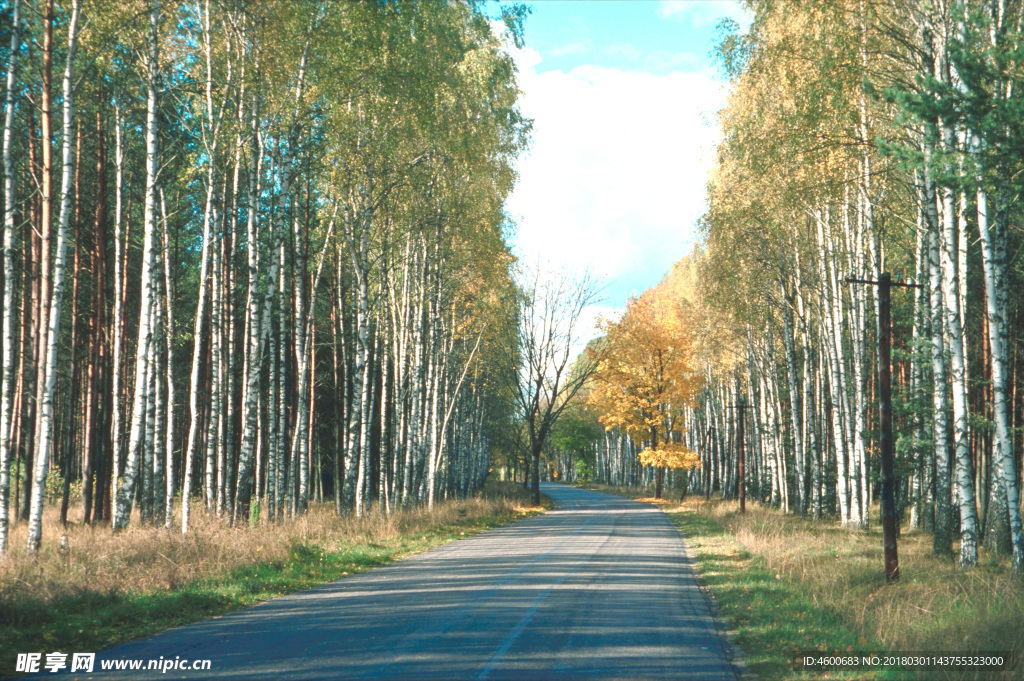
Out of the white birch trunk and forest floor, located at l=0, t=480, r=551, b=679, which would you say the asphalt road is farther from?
the white birch trunk

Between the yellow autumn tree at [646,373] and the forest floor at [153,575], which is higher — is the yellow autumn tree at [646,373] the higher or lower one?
the higher one

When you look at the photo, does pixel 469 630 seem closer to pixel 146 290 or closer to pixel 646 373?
pixel 146 290

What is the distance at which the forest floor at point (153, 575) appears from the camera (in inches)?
328

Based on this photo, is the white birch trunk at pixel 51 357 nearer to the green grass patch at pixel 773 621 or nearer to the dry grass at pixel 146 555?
the dry grass at pixel 146 555

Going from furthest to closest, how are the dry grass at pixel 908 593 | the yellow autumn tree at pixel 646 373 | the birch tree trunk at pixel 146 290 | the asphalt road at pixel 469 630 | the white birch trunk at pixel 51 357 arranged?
the yellow autumn tree at pixel 646 373
the birch tree trunk at pixel 146 290
the white birch trunk at pixel 51 357
the dry grass at pixel 908 593
the asphalt road at pixel 469 630

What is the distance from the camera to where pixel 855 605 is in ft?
33.5

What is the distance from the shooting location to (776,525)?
21219 mm

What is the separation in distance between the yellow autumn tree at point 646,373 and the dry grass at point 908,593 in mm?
24689

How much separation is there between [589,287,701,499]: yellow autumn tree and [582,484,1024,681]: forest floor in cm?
2544

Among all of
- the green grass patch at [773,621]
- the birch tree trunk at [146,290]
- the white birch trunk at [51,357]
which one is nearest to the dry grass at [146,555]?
the white birch trunk at [51,357]

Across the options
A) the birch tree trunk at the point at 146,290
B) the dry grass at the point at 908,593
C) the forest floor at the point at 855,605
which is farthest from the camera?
the birch tree trunk at the point at 146,290

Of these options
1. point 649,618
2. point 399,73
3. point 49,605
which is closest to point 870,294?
point 399,73

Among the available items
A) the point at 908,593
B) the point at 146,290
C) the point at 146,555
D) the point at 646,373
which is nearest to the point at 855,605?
the point at 908,593

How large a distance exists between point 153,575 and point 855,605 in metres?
9.70
